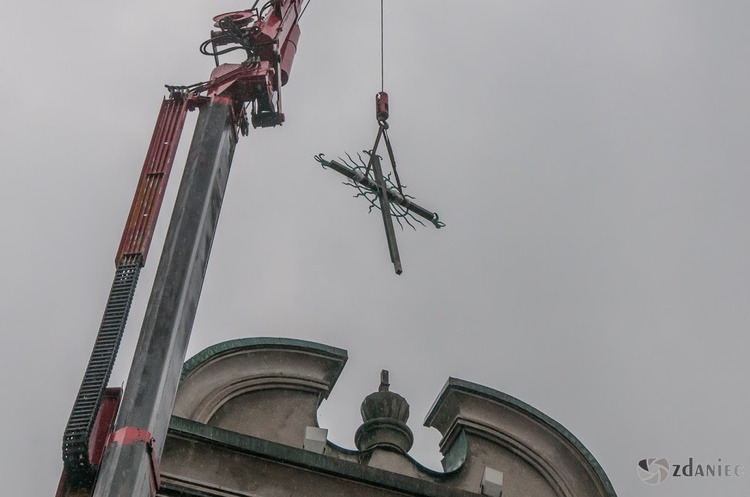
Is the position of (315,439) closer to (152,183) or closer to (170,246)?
(152,183)

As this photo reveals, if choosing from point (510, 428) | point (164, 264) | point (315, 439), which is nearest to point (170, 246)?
point (164, 264)

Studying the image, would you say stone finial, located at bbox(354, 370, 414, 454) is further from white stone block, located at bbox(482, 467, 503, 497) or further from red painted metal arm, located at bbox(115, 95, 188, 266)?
red painted metal arm, located at bbox(115, 95, 188, 266)

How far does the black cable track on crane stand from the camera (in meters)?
7.74

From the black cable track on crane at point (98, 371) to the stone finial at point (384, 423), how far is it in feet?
17.0

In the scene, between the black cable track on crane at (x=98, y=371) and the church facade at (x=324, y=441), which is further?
the church facade at (x=324, y=441)

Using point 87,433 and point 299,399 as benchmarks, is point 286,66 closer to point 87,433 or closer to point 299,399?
point 299,399

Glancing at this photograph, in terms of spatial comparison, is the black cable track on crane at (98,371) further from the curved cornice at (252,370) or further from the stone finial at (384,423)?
the stone finial at (384,423)

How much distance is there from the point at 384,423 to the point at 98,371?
610cm

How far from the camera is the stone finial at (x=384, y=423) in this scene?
1389 cm

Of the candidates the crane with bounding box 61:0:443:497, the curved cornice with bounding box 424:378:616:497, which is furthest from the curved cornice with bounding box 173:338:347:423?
the crane with bounding box 61:0:443:497

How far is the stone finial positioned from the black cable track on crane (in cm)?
518

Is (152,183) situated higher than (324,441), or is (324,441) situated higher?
(152,183)

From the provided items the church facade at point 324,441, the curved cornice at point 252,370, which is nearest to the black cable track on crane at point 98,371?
the church facade at point 324,441

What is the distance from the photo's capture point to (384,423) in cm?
1403
